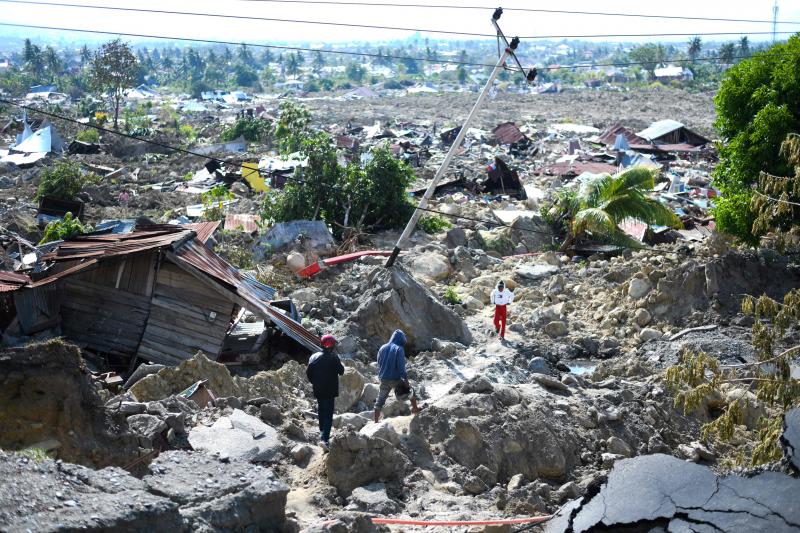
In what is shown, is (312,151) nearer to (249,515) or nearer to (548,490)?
(548,490)

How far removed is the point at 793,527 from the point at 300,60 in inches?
4457

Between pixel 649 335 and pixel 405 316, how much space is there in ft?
11.9

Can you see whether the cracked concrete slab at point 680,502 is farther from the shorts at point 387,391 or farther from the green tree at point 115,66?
the green tree at point 115,66

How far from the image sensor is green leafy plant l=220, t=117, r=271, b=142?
34.8m

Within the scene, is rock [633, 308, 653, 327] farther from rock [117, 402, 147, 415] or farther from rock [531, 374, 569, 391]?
rock [117, 402, 147, 415]

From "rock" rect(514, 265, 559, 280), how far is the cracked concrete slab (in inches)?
389

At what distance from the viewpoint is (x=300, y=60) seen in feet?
372

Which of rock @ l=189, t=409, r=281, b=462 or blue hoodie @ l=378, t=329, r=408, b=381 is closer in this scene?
rock @ l=189, t=409, r=281, b=462

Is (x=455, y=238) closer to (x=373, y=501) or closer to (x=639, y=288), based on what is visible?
(x=639, y=288)

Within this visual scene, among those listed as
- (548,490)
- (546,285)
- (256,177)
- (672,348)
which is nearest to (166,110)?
(256,177)

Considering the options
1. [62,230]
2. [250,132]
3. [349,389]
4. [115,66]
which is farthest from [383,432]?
[115,66]

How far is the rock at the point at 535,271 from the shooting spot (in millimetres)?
15938

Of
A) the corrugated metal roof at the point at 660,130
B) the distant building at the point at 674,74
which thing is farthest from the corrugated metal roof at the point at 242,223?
the distant building at the point at 674,74

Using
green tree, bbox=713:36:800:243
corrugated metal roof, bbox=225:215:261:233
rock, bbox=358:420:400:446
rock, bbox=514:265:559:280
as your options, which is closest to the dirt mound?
rock, bbox=358:420:400:446
